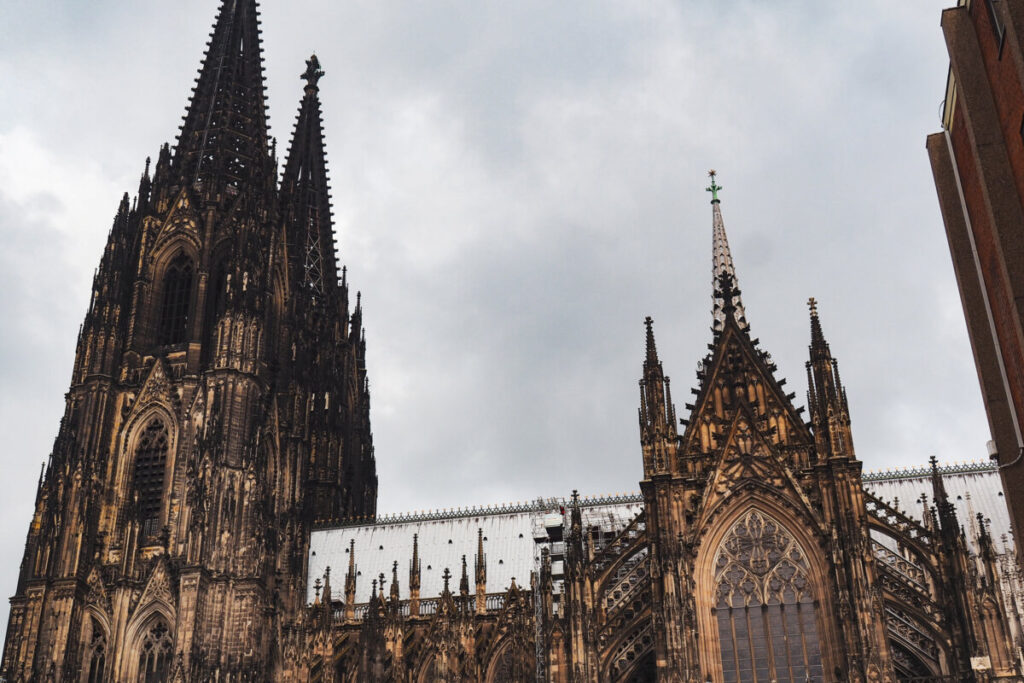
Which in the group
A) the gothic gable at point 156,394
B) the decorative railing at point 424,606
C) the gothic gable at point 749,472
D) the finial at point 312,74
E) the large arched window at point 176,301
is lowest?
A: the decorative railing at point 424,606

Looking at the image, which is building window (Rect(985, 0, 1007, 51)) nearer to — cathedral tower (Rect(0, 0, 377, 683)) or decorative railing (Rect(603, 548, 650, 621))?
decorative railing (Rect(603, 548, 650, 621))

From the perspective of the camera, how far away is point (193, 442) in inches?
1785

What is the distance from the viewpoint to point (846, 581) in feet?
105

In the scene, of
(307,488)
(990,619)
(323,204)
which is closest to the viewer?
(990,619)

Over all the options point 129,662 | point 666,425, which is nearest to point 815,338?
point 666,425

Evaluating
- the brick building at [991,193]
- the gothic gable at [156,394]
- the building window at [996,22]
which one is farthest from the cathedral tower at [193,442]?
the building window at [996,22]

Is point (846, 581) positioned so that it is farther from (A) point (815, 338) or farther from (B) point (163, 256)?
(B) point (163, 256)

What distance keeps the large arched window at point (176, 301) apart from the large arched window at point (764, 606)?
2581 centimetres

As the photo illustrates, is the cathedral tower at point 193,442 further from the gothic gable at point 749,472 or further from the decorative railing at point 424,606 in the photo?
the gothic gable at point 749,472

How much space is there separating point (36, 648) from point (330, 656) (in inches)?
413

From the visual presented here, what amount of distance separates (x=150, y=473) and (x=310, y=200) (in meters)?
26.0

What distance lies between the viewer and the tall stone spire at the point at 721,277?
39125 mm

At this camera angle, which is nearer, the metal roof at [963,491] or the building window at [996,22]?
the building window at [996,22]

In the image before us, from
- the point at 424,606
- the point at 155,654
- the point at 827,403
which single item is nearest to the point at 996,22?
the point at 827,403
